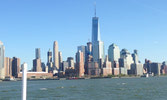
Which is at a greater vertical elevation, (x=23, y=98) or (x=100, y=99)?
(x=23, y=98)

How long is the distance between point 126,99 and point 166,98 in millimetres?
10402

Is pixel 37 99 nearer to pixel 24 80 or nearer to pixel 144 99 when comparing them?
pixel 144 99

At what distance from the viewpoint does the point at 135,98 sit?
222 feet

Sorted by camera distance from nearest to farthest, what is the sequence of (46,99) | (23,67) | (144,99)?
1. (23,67)
2. (144,99)
3. (46,99)

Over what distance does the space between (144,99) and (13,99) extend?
3505cm

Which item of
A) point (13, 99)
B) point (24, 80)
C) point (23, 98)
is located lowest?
point (13, 99)

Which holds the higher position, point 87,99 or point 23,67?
point 23,67

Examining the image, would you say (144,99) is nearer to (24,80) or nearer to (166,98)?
(166,98)

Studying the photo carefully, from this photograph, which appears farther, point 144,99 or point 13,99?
point 13,99

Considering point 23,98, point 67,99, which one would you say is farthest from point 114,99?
point 23,98

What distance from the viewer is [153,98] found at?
67312 mm

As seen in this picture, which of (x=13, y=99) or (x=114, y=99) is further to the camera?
(x=13, y=99)

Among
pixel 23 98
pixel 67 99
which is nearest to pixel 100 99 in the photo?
pixel 67 99

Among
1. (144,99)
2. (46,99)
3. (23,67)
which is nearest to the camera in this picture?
(23,67)
